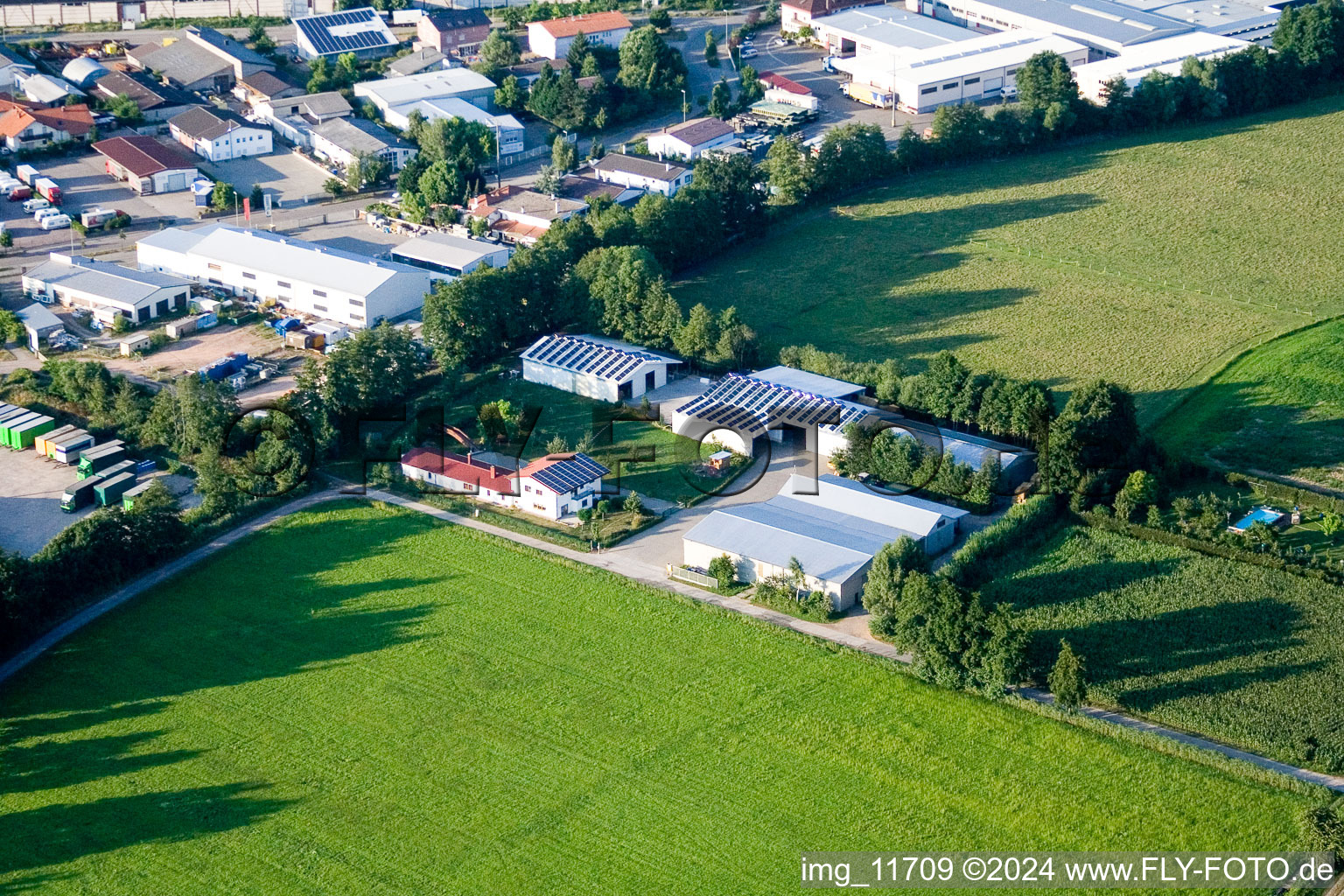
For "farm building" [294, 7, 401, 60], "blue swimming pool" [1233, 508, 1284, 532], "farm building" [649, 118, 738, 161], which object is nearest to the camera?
"blue swimming pool" [1233, 508, 1284, 532]

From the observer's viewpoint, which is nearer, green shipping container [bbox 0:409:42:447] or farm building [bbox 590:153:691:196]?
green shipping container [bbox 0:409:42:447]

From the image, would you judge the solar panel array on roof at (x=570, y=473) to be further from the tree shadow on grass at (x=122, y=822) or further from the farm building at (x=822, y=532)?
the tree shadow on grass at (x=122, y=822)

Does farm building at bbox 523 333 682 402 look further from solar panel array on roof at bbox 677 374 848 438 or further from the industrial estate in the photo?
solar panel array on roof at bbox 677 374 848 438

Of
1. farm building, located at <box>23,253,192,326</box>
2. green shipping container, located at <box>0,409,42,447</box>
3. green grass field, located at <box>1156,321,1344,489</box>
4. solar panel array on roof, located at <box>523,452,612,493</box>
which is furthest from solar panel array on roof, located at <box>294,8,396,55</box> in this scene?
green grass field, located at <box>1156,321,1344,489</box>

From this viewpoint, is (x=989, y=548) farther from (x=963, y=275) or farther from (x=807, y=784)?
(x=963, y=275)

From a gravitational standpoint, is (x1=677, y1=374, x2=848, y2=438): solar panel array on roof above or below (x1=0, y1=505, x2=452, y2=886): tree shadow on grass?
above

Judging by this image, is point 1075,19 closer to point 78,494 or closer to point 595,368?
point 595,368

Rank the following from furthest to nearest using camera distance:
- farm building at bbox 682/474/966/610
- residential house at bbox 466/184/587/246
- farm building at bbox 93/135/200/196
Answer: farm building at bbox 93/135/200/196, residential house at bbox 466/184/587/246, farm building at bbox 682/474/966/610
